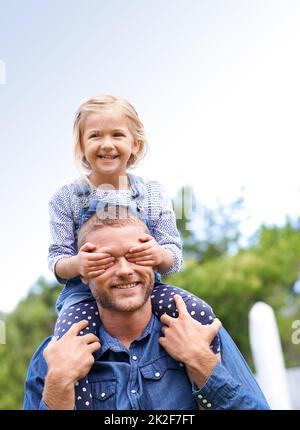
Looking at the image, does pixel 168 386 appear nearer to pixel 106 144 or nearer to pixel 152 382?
pixel 152 382

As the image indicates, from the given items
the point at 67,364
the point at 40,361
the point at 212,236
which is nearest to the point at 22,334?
the point at 212,236

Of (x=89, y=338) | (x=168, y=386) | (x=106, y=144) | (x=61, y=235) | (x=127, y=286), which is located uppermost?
(x=106, y=144)

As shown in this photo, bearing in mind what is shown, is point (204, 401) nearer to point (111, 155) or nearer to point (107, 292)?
point (107, 292)

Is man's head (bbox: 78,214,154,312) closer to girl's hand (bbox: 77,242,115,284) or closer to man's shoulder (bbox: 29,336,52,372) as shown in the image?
girl's hand (bbox: 77,242,115,284)

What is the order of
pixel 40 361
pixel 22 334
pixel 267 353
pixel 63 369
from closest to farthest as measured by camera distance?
pixel 63 369, pixel 40 361, pixel 267 353, pixel 22 334

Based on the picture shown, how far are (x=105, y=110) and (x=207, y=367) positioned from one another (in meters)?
0.58

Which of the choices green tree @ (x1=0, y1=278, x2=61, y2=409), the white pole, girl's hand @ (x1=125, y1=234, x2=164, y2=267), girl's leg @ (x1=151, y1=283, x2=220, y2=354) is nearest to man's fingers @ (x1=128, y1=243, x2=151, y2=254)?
girl's hand @ (x1=125, y1=234, x2=164, y2=267)

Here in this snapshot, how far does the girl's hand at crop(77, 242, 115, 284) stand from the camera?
1.63 m

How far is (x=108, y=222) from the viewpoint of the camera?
1678mm

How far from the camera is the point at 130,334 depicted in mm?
1693

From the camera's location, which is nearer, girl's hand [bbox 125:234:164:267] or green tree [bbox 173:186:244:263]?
girl's hand [bbox 125:234:164:267]

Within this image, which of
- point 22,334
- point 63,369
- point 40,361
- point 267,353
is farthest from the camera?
point 22,334

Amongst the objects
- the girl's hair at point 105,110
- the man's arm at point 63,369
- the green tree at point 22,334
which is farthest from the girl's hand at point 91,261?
the green tree at point 22,334
